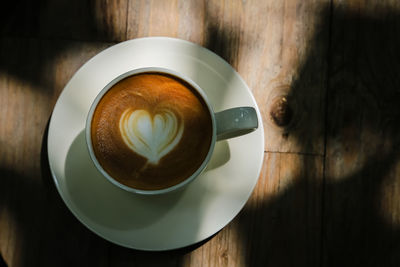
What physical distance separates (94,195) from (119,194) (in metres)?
0.05

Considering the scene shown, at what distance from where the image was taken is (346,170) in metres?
0.94

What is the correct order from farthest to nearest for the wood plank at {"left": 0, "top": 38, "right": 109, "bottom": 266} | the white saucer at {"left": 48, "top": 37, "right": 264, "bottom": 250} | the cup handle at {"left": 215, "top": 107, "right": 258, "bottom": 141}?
1. the wood plank at {"left": 0, "top": 38, "right": 109, "bottom": 266}
2. the white saucer at {"left": 48, "top": 37, "right": 264, "bottom": 250}
3. the cup handle at {"left": 215, "top": 107, "right": 258, "bottom": 141}

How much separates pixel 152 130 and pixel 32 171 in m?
0.37

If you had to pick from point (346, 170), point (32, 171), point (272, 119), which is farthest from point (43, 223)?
point (346, 170)

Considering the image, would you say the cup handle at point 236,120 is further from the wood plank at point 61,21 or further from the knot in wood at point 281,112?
the wood plank at point 61,21

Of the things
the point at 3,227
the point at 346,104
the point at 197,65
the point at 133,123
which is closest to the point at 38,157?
the point at 3,227

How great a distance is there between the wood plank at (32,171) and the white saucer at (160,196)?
169 mm

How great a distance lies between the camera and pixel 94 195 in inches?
29.8

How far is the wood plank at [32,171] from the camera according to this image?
0.88 metres

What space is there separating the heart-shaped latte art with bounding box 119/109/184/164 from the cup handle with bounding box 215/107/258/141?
0.08 m

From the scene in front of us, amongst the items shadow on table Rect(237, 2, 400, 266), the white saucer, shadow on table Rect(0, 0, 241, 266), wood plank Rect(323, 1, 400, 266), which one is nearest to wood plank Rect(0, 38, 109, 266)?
shadow on table Rect(0, 0, 241, 266)

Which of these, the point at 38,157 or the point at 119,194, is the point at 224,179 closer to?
the point at 119,194

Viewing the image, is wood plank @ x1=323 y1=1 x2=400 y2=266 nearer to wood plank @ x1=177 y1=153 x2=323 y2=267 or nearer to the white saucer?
wood plank @ x1=177 y1=153 x2=323 y2=267

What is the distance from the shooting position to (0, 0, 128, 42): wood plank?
3.02 feet
